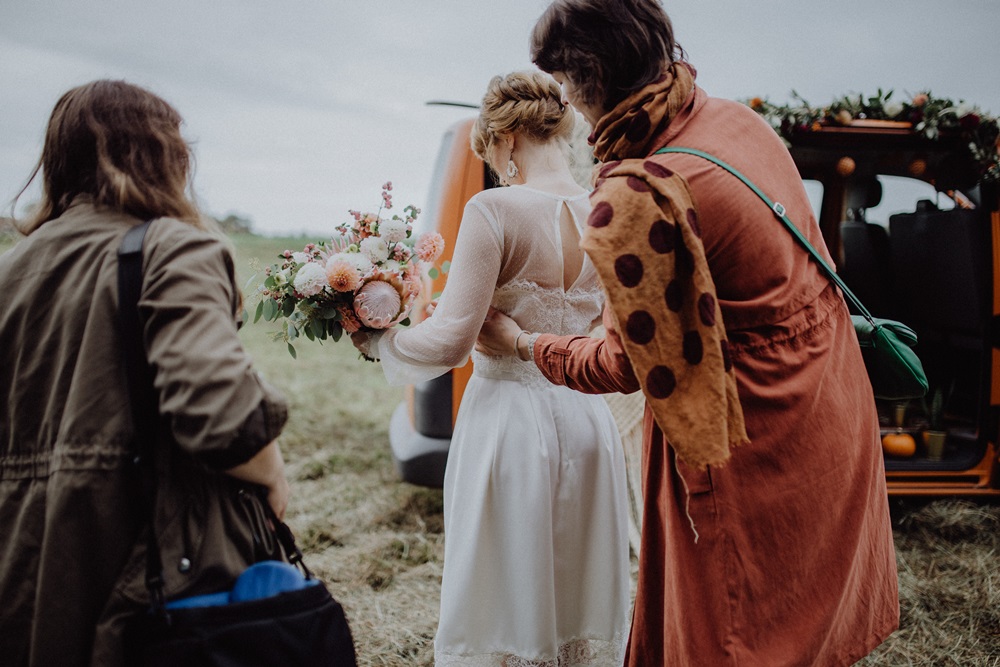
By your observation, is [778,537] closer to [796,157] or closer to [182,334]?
[182,334]

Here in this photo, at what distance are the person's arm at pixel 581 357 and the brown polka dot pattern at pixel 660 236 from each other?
0.17m

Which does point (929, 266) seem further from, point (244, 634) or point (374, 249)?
point (244, 634)

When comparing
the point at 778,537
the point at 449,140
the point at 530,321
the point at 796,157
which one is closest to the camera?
the point at 778,537

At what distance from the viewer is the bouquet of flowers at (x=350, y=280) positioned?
208cm

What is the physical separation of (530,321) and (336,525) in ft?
8.57

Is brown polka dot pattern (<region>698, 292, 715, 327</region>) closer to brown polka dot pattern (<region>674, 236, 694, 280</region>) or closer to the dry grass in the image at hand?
brown polka dot pattern (<region>674, 236, 694, 280</region>)

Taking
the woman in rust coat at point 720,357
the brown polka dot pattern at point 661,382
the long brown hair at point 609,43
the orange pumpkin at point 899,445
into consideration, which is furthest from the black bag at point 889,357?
the orange pumpkin at point 899,445

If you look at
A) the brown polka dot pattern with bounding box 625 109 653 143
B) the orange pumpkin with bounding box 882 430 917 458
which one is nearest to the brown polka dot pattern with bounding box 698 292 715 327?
the brown polka dot pattern with bounding box 625 109 653 143

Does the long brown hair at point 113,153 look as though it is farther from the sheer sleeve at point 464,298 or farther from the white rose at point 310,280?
the sheer sleeve at point 464,298

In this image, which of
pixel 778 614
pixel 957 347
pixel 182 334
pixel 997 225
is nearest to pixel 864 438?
pixel 778 614

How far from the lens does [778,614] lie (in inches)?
57.0

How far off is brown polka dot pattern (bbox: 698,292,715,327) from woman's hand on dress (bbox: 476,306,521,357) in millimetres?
799

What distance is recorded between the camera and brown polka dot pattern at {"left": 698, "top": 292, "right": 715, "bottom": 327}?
1296 mm

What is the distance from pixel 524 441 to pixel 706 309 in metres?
0.97
